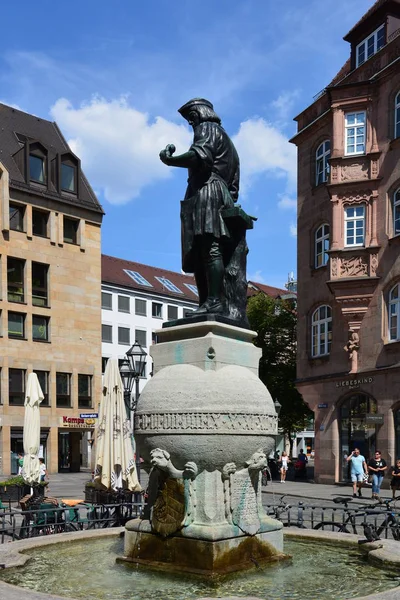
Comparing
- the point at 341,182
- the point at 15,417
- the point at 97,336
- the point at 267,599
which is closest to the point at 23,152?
the point at 97,336

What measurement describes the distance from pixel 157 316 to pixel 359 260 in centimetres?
3698

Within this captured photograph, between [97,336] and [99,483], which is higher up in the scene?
[97,336]

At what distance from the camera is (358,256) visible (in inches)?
1121

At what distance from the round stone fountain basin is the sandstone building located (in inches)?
1282

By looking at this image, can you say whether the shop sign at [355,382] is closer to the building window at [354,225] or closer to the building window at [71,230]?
the building window at [354,225]

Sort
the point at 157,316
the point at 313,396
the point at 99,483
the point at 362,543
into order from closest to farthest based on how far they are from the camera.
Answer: the point at 362,543
the point at 99,483
the point at 313,396
the point at 157,316

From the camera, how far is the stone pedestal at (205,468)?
7203mm

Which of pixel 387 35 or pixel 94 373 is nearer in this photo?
pixel 387 35

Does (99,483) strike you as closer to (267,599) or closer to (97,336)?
(267,599)

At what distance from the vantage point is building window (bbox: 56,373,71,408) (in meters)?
43.3

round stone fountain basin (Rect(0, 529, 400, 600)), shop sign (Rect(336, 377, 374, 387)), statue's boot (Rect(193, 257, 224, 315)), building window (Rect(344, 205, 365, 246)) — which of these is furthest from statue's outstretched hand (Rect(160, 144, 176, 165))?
building window (Rect(344, 205, 365, 246))

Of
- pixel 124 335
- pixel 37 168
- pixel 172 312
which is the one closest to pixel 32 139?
pixel 37 168

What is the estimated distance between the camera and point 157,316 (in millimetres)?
64125

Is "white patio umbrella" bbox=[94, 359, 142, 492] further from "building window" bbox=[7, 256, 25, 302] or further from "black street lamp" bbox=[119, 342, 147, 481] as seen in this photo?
"building window" bbox=[7, 256, 25, 302]
